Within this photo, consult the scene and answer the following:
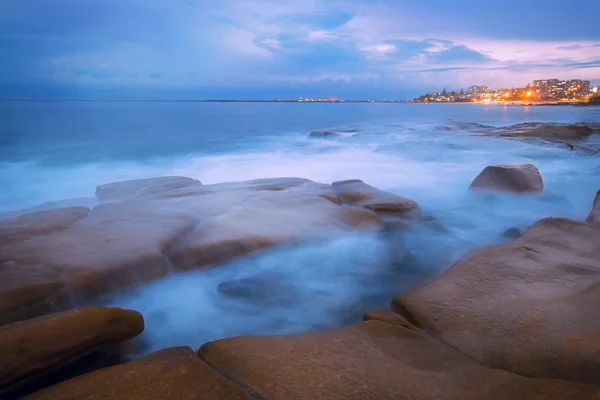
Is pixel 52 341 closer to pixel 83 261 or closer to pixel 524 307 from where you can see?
pixel 83 261

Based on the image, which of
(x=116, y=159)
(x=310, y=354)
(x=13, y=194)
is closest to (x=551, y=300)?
(x=310, y=354)

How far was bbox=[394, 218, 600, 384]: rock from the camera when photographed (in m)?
2.71

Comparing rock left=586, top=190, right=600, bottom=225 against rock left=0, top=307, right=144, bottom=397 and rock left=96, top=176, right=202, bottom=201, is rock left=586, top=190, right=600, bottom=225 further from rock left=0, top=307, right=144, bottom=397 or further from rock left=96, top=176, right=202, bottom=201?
rock left=96, top=176, right=202, bottom=201

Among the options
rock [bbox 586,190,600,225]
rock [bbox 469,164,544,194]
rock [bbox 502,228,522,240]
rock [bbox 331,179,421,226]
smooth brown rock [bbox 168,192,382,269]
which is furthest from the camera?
rock [bbox 469,164,544,194]

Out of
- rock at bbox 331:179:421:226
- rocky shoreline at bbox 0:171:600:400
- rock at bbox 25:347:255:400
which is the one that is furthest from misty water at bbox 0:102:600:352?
rock at bbox 25:347:255:400

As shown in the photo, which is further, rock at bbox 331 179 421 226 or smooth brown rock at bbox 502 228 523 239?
rock at bbox 331 179 421 226

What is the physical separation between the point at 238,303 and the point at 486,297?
239 centimetres

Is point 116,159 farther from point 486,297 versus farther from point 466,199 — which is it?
point 486,297

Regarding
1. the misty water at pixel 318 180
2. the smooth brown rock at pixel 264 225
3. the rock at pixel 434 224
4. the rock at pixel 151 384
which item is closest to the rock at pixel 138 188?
the misty water at pixel 318 180

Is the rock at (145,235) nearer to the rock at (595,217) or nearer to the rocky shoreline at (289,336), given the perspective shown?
the rocky shoreline at (289,336)

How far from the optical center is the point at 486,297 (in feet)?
11.3

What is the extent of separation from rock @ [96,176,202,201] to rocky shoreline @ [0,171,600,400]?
1.91m

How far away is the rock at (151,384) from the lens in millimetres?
2196

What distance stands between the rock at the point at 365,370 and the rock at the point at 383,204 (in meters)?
3.57
